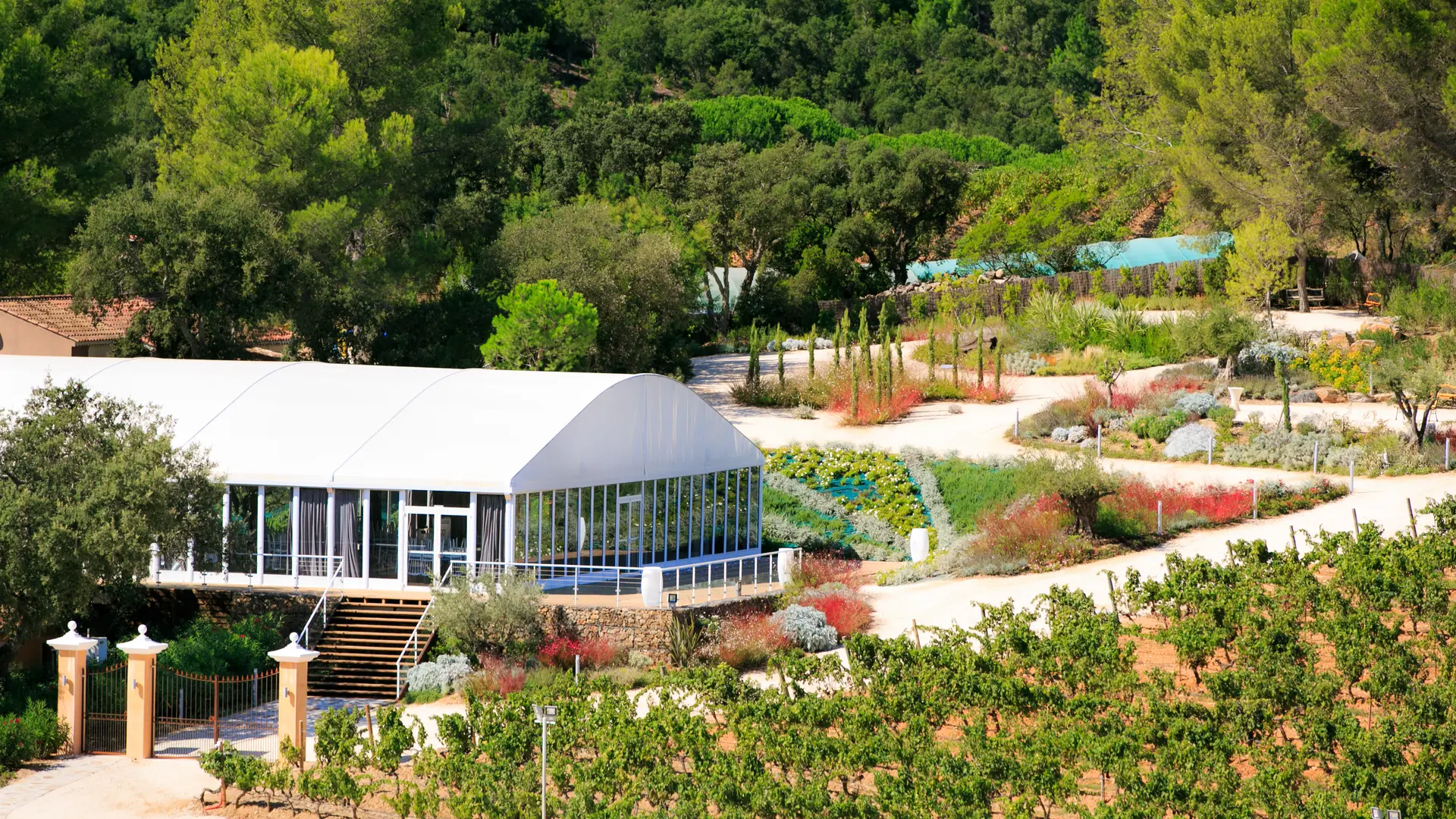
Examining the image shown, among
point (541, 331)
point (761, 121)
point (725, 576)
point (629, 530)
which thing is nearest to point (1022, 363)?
point (541, 331)

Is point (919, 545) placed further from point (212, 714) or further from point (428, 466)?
point (212, 714)

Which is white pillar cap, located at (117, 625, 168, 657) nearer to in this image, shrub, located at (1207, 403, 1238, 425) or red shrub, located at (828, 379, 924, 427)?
red shrub, located at (828, 379, 924, 427)

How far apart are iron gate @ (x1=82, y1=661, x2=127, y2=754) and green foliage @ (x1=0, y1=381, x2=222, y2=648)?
113cm

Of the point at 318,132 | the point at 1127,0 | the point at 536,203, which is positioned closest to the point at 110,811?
the point at 318,132

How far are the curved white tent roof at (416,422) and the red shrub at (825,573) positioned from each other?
2640 mm

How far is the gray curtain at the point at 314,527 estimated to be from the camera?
26609 millimetres

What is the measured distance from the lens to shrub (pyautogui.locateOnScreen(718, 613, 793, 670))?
24266 millimetres

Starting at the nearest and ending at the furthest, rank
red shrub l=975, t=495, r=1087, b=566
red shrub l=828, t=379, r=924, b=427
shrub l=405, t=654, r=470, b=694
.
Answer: shrub l=405, t=654, r=470, b=694 → red shrub l=975, t=495, r=1087, b=566 → red shrub l=828, t=379, r=924, b=427

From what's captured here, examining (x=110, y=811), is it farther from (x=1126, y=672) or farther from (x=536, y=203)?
(x=536, y=203)

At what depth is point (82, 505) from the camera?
72.4 ft

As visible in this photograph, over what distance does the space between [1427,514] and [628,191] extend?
3589 cm

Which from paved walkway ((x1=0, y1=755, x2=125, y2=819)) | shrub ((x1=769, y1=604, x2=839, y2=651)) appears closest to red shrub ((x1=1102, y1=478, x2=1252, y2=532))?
shrub ((x1=769, y1=604, x2=839, y2=651))

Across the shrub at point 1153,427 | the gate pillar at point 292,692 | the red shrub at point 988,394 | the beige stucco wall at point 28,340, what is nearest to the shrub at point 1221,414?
the shrub at point 1153,427

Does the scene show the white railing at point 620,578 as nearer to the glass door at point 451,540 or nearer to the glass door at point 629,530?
the glass door at point 451,540
